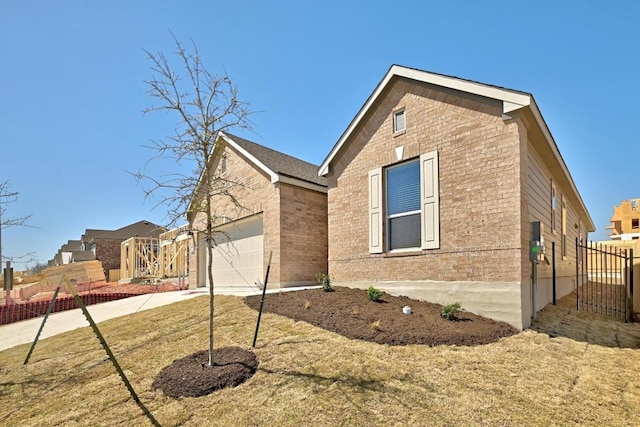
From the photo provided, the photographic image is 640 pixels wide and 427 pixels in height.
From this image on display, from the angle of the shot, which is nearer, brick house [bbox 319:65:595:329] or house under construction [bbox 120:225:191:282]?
brick house [bbox 319:65:595:329]

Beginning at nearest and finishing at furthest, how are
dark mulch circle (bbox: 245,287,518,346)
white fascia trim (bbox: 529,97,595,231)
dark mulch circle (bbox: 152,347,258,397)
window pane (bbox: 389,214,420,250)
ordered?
1. dark mulch circle (bbox: 152,347,258,397)
2. dark mulch circle (bbox: 245,287,518,346)
3. white fascia trim (bbox: 529,97,595,231)
4. window pane (bbox: 389,214,420,250)

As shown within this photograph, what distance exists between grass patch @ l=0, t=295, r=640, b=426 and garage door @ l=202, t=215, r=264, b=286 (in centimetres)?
593

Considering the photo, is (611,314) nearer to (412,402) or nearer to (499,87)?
(499,87)

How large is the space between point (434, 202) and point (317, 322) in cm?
376

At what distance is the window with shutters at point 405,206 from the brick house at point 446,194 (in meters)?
0.03

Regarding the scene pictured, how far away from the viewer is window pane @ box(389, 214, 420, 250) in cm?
823

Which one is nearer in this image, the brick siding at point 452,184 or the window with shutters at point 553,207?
the brick siding at point 452,184

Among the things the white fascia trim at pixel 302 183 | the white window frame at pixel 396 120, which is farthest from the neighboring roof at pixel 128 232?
the white window frame at pixel 396 120

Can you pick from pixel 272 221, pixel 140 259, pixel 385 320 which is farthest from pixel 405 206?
pixel 140 259

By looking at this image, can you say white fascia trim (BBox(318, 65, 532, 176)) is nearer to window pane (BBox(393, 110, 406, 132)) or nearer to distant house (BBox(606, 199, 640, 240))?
window pane (BBox(393, 110, 406, 132))

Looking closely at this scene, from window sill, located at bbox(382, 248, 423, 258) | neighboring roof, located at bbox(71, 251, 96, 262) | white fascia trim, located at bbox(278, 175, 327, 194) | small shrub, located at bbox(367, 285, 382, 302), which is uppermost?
white fascia trim, located at bbox(278, 175, 327, 194)

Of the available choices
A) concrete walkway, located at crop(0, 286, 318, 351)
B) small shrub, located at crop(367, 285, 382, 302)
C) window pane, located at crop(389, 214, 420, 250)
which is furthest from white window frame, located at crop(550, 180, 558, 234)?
concrete walkway, located at crop(0, 286, 318, 351)

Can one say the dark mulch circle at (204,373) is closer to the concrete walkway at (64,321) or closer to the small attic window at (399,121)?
the concrete walkway at (64,321)

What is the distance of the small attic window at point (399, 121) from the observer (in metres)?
8.64
